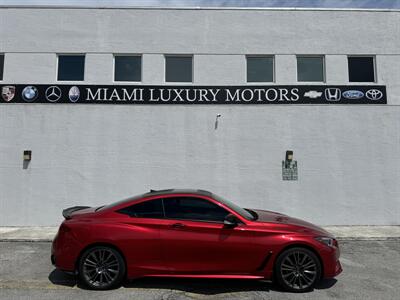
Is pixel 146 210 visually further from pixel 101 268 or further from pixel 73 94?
pixel 73 94

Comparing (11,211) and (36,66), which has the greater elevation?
(36,66)

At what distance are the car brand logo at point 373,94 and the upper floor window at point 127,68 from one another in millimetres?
6951

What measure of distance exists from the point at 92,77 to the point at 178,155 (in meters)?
3.52

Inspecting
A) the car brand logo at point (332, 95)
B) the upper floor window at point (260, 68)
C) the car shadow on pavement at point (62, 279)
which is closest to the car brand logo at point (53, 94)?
the upper floor window at point (260, 68)

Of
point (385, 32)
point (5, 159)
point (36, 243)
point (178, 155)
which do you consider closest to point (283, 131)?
point (178, 155)

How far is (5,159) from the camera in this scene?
10688mm

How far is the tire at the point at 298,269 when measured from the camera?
5414 mm

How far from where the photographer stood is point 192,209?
A: 5711mm

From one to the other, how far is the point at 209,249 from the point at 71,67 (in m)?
8.10

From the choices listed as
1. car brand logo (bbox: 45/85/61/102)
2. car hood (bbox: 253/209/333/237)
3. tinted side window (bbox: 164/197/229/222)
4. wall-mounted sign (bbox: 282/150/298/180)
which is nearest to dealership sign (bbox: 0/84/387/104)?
car brand logo (bbox: 45/85/61/102)

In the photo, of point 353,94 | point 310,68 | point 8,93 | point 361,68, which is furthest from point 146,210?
point 361,68

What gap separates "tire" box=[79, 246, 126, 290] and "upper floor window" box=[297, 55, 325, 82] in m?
8.11

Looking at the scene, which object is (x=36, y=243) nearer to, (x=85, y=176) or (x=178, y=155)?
(x=85, y=176)

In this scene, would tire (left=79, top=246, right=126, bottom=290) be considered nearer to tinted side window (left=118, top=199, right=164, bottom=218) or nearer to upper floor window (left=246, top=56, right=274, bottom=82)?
tinted side window (left=118, top=199, right=164, bottom=218)
